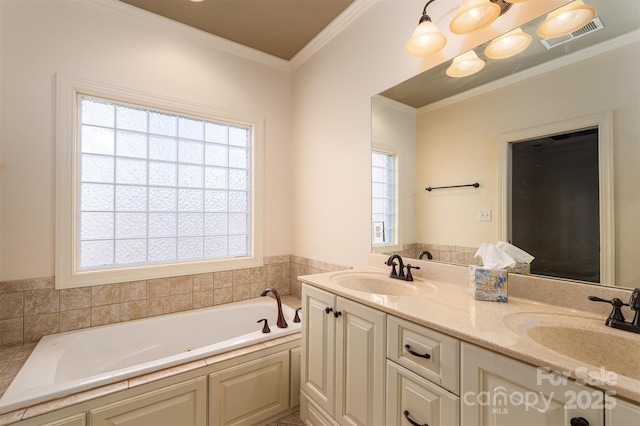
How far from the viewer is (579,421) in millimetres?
678

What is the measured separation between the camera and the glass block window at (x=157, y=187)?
2.11 meters

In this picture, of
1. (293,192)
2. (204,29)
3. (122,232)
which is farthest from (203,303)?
(204,29)

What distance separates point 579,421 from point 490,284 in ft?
1.92

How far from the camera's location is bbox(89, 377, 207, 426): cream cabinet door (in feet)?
4.54

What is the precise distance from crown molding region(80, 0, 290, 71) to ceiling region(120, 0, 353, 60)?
0.13ft

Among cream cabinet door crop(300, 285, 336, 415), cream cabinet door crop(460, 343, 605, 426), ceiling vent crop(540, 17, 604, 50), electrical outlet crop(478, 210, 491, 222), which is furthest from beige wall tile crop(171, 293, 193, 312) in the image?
ceiling vent crop(540, 17, 604, 50)

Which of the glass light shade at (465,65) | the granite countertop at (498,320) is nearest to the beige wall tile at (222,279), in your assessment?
the granite countertop at (498,320)

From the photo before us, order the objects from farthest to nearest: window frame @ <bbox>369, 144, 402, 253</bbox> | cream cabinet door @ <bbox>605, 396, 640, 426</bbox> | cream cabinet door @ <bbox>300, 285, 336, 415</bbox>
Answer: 1. window frame @ <bbox>369, 144, 402, 253</bbox>
2. cream cabinet door @ <bbox>300, 285, 336, 415</bbox>
3. cream cabinet door @ <bbox>605, 396, 640, 426</bbox>

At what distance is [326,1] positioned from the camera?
80.9 inches

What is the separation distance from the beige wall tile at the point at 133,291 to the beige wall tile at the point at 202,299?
385 millimetres

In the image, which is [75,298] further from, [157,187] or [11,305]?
[157,187]

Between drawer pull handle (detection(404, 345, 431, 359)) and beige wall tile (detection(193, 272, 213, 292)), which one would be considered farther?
beige wall tile (detection(193, 272, 213, 292))

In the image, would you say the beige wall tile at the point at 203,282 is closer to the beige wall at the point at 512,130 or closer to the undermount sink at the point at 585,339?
the beige wall at the point at 512,130

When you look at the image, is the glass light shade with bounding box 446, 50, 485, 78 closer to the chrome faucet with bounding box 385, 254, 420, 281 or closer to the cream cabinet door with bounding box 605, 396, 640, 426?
the chrome faucet with bounding box 385, 254, 420, 281
